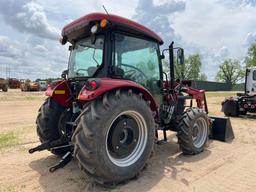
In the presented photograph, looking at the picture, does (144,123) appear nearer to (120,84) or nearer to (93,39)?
(120,84)

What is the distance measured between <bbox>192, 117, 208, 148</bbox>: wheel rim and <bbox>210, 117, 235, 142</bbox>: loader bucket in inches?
40.5

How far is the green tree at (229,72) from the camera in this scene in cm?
7240

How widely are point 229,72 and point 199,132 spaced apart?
7400cm

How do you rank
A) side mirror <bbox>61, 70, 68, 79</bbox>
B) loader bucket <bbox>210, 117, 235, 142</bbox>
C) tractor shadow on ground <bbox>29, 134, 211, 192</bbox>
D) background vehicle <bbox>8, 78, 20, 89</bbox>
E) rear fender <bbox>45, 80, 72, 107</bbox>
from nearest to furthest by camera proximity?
tractor shadow on ground <bbox>29, 134, 211, 192</bbox>, rear fender <bbox>45, 80, 72, 107</bbox>, side mirror <bbox>61, 70, 68, 79</bbox>, loader bucket <bbox>210, 117, 235, 142</bbox>, background vehicle <bbox>8, 78, 20, 89</bbox>

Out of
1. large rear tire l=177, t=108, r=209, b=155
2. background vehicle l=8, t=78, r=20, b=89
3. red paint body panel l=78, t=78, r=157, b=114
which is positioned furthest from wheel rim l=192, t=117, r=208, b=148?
background vehicle l=8, t=78, r=20, b=89

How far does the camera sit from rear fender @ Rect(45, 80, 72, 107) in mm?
4625

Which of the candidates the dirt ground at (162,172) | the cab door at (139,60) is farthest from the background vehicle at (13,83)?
the cab door at (139,60)

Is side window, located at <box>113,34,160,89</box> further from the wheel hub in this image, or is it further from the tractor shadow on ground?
the tractor shadow on ground

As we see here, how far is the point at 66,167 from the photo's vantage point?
4457mm

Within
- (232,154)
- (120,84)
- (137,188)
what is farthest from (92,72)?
(232,154)

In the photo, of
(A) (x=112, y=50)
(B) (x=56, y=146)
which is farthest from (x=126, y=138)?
(A) (x=112, y=50)

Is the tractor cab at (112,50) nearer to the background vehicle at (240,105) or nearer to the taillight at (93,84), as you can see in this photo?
→ the taillight at (93,84)

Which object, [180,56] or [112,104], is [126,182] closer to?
[112,104]

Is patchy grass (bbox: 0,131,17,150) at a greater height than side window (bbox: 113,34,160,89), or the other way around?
side window (bbox: 113,34,160,89)
